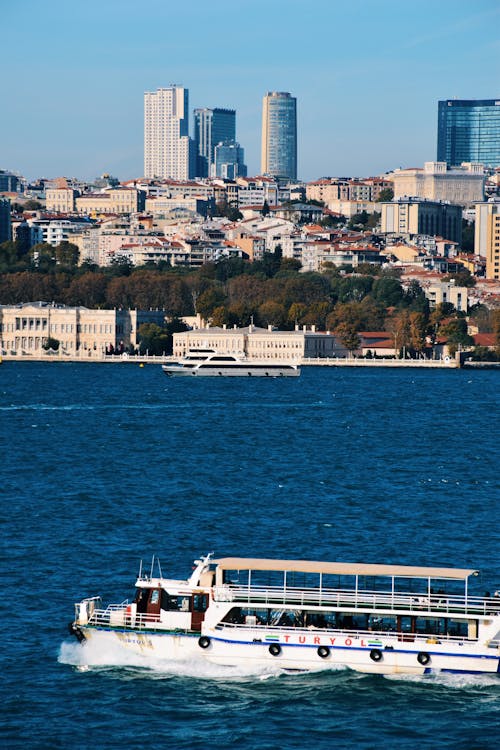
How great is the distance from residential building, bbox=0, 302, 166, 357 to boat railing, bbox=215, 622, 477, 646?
321 ft

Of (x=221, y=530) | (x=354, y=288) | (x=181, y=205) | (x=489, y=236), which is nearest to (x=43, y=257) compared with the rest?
(x=354, y=288)

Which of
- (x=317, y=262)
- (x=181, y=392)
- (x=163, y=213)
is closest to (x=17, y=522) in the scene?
(x=181, y=392)

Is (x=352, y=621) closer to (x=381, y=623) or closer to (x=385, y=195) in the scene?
(x=381, y=623)

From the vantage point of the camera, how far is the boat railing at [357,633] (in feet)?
60.0

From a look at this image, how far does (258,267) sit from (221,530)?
10919 cm

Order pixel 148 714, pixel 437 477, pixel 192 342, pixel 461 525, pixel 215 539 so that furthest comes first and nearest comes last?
pixel 192 342, pixel 437 477, pixel 461 525, pixel 215 539, pixel 148 714

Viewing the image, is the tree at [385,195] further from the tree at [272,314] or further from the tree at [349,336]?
the tree at [349,336]

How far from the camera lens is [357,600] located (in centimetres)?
1873

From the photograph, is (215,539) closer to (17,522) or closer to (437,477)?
(17,522)

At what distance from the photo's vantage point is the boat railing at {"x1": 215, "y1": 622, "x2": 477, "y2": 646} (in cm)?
1830

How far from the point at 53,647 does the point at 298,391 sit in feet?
194

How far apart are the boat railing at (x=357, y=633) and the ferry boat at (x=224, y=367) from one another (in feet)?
243

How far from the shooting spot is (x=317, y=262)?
14438cm

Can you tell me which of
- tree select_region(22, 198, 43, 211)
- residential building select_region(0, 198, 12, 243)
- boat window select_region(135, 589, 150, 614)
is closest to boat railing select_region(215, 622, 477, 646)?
boat window select_region(135, 589, 150, 614)
